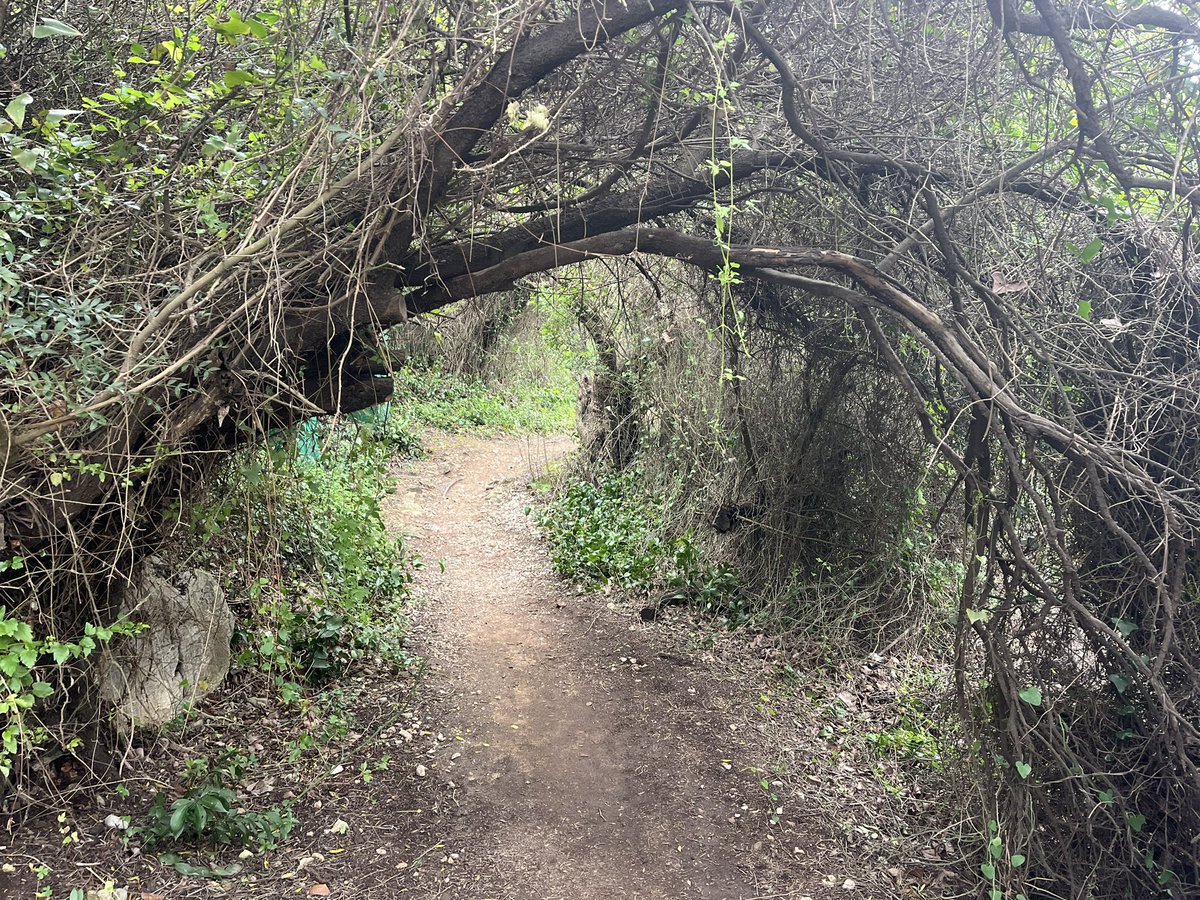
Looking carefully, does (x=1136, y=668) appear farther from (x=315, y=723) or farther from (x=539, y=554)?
(x=539, y=554)

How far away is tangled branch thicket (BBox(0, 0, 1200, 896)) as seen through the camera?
10.4 feet

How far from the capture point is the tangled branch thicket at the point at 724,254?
3.18 meters

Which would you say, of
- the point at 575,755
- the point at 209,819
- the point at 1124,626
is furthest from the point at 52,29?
the point at 1124,626

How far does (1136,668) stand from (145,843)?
4.55 metres

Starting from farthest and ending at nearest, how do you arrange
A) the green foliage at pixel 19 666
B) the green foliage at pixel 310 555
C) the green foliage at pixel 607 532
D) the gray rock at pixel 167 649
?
the green foliage at pixel 607 532, the green foliage at pixel 310 555, the gray rock at pixel 167 649, the green foliage at pixel 19 666

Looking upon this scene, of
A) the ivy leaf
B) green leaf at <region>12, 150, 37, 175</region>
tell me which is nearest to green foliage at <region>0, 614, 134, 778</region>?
green leaf at <region>12, 150, 37, 175</region>

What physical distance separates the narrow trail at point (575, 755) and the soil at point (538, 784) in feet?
0.05

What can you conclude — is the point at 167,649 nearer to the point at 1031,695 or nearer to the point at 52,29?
the point at 52,29

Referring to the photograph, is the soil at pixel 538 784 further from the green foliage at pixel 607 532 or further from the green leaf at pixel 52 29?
the green leaf at pixel 52 29

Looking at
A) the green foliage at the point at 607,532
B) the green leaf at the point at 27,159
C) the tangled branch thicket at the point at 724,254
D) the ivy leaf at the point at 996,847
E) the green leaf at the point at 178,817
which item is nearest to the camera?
the green leaf at the point at 27,159

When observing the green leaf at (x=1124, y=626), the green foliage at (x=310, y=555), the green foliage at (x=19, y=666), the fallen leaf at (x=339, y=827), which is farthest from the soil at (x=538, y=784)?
the green leaf at (x=1124, y=626)

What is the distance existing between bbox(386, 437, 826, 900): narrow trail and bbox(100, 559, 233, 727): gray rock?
1.57m

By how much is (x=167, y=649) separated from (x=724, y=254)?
3841 mm

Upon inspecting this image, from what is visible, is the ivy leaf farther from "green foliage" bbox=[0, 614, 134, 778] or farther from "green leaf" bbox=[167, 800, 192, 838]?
"green foliage" bbox=[0, 614, 134, 778]
